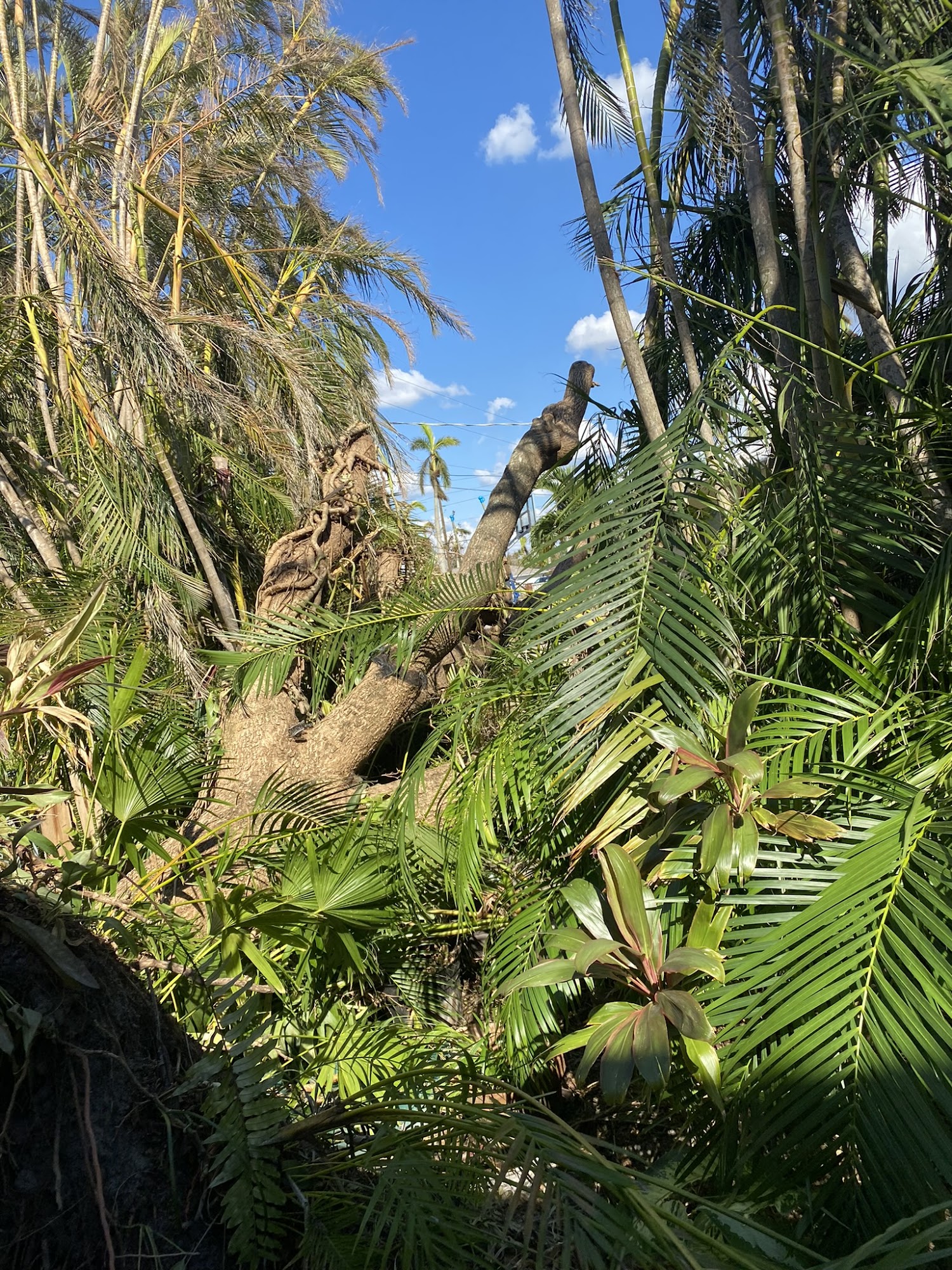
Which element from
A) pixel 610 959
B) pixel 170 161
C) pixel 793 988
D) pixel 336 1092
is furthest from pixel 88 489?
pixel 793 988

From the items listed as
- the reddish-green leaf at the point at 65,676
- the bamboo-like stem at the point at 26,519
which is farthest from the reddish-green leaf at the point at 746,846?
the bamboo-like stem at the point at 26,519

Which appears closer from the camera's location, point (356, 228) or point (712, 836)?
point (712, 836)

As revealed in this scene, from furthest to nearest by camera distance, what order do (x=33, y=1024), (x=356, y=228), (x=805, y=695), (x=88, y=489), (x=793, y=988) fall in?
(x=356, y=228), (x=88, y=489), (x=805, y=695), (x=793, y=988), (x=33, y=1024)

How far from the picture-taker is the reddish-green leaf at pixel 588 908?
176cm

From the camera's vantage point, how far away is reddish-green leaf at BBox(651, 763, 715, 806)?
1.65 metres

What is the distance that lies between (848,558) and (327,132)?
5.90 meters

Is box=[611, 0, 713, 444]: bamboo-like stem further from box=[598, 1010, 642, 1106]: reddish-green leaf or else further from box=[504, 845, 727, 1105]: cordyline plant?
box=[598, 1010, 642, 1106]: reddish-green leaf

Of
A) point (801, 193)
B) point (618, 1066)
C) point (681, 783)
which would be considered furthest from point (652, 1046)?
point (801, 193)

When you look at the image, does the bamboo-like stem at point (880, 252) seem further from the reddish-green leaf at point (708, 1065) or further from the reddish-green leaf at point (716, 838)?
the reddish-green leaf at point (708, 1065)

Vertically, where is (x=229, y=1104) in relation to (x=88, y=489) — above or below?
below

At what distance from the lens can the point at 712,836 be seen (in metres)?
1.60

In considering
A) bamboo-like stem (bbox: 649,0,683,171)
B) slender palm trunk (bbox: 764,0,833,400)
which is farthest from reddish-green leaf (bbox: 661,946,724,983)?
bamboo-like stem (bbox: 649,0,683,171)

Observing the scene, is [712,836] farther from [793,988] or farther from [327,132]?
Answer: [327,132]

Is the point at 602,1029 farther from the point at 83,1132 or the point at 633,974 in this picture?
the point at 83,1132
